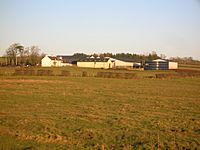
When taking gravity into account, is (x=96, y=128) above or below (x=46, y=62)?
below

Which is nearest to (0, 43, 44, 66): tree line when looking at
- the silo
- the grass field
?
the silo

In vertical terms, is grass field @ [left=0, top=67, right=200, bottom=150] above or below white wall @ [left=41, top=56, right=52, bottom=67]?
below

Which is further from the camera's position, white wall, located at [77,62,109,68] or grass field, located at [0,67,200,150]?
white wall, located at [77,62,109,68]

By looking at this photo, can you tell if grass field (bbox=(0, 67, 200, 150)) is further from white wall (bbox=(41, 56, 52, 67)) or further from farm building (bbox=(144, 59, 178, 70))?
farm building (bbox=(144, 59, 178, 70))

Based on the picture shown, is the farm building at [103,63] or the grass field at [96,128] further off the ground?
the farm building at [103,63]

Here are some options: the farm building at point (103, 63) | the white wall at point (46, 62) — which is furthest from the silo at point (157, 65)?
the white wall at point (46, 62)

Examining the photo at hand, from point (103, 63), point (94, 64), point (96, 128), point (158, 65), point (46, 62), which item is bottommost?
point (96, 128)

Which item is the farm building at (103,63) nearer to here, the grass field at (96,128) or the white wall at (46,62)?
the white wall at (46,62)

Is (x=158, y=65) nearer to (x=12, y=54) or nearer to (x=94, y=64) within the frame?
(x=94, y=64)

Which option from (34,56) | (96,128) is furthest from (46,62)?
(96,128)

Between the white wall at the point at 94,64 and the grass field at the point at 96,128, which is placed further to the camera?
the white wall at the point at 94,64

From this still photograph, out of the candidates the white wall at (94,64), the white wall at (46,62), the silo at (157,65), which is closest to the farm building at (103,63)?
the white wall at (94,64)

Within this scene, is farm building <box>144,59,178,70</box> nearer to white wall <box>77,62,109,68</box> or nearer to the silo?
the silo

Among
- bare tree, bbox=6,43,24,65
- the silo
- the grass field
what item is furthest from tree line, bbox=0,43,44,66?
the grass field
